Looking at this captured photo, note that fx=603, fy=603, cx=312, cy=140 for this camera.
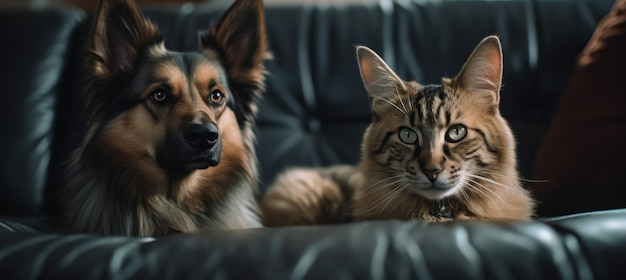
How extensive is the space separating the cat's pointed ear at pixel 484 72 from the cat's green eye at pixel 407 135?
15 centimetres

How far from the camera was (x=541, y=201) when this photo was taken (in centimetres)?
150

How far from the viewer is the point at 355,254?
38.7 inches

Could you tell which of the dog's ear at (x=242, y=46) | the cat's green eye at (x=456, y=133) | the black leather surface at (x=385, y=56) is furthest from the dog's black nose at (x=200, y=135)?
the black leather surface at (x=385, y=56)

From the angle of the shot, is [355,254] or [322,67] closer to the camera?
[355,254]

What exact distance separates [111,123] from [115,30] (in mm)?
214

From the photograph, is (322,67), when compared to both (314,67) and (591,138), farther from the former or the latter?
(591,138)

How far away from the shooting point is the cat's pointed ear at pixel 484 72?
4.23 feet

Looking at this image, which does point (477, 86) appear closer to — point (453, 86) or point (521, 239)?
point (453, 86)

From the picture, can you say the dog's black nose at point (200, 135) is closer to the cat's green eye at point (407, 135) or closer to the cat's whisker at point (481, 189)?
the cat's green eye at point (407, 135)

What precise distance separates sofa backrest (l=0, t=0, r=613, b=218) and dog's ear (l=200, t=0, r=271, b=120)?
357 millimetres

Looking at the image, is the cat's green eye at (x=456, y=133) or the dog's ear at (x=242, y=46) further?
the dog's ear at (x=242, y=46)

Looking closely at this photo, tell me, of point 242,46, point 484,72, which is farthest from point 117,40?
point 484,72

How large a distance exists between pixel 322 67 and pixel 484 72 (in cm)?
73

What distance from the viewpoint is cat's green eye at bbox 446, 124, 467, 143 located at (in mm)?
1269
